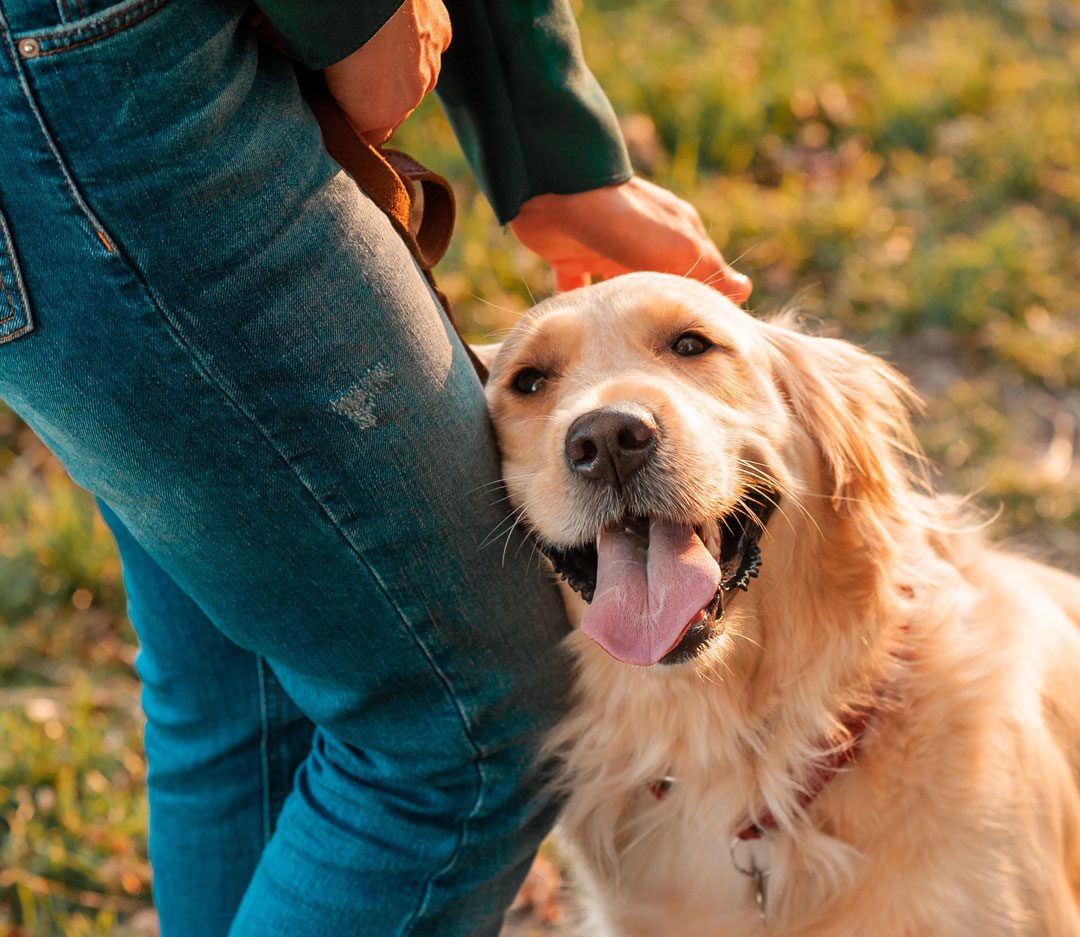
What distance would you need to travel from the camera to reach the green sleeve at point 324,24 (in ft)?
4.29

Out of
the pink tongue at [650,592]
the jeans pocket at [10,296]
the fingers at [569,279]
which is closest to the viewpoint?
the jeans pocket at [10,296]

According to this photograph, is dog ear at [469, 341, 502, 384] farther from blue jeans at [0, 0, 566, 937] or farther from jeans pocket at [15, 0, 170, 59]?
jeans pocket at [15, 0, 170, 59]

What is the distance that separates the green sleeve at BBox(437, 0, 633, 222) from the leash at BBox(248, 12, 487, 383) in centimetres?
13

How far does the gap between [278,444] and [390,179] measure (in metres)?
0.45

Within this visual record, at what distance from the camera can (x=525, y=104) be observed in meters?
1.89

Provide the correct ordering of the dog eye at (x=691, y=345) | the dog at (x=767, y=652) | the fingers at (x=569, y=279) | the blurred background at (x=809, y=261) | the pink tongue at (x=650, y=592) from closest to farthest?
the pink tongue at (x=650, y=592), the dog at (x=767, y=652), the dog eye at (x=691, y=345), the fingers at (x=569, y=279), the blurred background at (x=809, y=261)

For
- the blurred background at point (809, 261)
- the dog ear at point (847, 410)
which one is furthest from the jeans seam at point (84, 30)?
the blurred background at point (809, 261)

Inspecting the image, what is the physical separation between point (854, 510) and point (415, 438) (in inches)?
36.9

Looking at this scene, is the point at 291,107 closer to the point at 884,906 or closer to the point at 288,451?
the point at 288,451

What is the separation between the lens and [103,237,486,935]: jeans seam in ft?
4.31

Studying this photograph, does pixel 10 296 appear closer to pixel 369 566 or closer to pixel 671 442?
pixel 369 566

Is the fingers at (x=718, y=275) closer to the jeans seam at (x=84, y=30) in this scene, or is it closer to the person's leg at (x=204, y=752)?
the person's leg at (x=204, y=752)

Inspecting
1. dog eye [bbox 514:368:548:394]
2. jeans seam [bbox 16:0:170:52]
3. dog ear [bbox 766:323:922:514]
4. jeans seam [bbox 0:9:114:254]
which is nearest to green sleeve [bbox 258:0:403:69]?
jeans seam [bbox 16:0:170:52]

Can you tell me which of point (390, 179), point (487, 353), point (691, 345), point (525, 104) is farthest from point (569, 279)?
point (390, 179)
